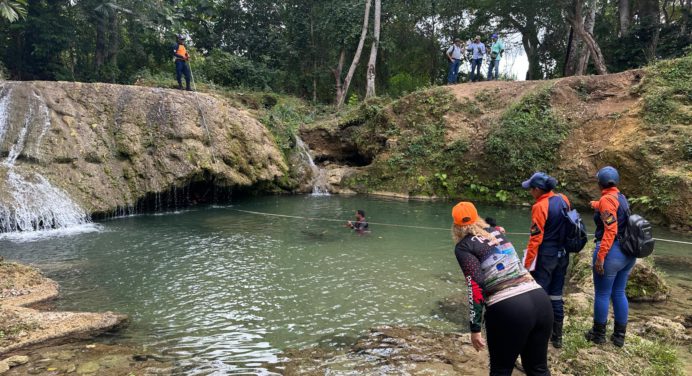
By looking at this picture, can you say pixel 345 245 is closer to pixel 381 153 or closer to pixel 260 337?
pixel 260 337

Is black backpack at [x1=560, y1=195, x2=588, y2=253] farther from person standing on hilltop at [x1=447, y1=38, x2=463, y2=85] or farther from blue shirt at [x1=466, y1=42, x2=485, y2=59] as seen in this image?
person standing on hilltop at [x1=447, y1=38, x2=463, y2=85]

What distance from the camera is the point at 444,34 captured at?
91.2 feet

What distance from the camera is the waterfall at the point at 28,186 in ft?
36.9

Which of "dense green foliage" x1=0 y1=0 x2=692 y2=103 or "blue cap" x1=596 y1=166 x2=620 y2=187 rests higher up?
"dense green foliage" x1=0 y1=0 x2=692 y2=103

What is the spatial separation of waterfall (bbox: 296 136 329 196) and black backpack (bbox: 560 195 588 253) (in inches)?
577

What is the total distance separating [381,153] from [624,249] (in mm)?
15525

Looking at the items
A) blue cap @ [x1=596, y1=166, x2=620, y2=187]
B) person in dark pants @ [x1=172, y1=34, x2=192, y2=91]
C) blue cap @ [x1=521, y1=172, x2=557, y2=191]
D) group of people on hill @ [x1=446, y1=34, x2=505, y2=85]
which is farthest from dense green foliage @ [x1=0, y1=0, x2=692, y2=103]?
blue cap @ [x1=521, y1=172, x2=557, y2=191]

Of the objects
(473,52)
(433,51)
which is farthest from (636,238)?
(433,51)

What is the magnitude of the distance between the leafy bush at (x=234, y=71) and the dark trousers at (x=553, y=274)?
77.4 ft

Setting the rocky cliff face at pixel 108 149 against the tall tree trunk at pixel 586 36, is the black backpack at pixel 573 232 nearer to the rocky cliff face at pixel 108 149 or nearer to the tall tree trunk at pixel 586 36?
the rocky cliff face at pixel 108 149

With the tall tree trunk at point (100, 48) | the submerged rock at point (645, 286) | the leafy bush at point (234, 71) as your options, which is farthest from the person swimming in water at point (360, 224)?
the tall tree trunk at point (100, 48)

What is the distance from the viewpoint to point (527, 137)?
1731 cm

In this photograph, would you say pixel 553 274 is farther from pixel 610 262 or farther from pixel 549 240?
pixel 610 262

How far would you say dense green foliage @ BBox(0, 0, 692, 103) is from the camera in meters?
20.8
